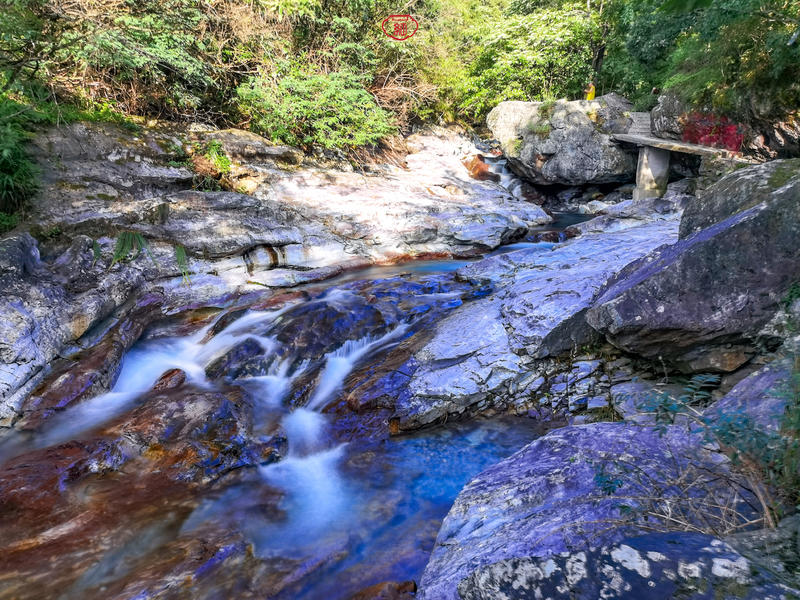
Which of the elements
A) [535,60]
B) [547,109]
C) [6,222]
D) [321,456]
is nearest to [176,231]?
[6,222]

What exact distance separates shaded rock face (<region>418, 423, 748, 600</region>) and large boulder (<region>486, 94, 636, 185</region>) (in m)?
12.7

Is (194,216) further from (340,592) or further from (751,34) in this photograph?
(751,34)

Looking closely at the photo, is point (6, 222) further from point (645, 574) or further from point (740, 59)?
point (740, 59)

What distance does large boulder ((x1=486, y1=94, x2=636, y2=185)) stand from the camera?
13.8 m

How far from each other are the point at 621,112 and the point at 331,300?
40.8 ft

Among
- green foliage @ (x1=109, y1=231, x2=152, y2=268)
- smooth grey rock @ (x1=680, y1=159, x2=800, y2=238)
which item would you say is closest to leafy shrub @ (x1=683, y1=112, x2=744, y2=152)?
smooth grey rock @ (x1=680, y1=159, x2=800, y2=238)

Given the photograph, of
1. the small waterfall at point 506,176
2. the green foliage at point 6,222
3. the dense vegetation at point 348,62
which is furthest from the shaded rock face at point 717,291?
the small waterfall at point 506,176

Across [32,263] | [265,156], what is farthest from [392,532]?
[265,156]

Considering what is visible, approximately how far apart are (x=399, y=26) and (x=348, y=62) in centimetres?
278

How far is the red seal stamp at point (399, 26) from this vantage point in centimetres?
1501

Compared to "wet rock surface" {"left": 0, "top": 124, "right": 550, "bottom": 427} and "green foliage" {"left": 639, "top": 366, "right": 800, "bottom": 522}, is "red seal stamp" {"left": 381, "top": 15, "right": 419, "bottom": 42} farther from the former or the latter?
"green foliage" {"left": 639, "top": 366, "right": 800, "bottom": 522}

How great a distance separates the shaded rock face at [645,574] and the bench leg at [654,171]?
12475 mm

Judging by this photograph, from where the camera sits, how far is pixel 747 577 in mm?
1372

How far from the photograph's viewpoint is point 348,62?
14258 mm
